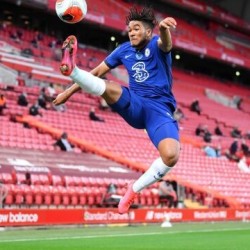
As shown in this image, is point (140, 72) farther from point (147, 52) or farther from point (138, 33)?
point (138, 33)

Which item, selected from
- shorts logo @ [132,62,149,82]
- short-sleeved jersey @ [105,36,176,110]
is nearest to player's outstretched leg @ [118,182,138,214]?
short-sleeved jersey @ [105,36,176,110]

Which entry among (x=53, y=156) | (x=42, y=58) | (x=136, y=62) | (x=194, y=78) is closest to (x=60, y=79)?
(x=42, y=58)

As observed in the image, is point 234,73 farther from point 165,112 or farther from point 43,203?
point 165,112

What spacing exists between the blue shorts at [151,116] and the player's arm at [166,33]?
1.97 ft

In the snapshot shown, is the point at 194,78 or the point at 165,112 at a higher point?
the point at 194,78

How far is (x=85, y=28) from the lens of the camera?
36094 mm

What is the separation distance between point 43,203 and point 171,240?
228 inches

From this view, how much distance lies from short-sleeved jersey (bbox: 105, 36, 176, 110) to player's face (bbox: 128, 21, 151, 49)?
0.09 m

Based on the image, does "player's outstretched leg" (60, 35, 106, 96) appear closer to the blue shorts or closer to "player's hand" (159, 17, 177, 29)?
the blue shorts

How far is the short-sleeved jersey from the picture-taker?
653 centimetres

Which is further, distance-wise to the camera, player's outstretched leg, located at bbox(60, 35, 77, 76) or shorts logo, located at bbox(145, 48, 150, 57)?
shorts logo, located at bbox(145, 48, 150, 57)

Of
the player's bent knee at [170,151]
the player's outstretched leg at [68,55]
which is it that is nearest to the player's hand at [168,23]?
the player's outstretched leg at [68,55]

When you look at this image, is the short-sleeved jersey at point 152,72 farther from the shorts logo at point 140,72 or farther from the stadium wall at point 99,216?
the stadium wall at point 99,216

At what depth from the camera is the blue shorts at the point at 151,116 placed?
633cm
